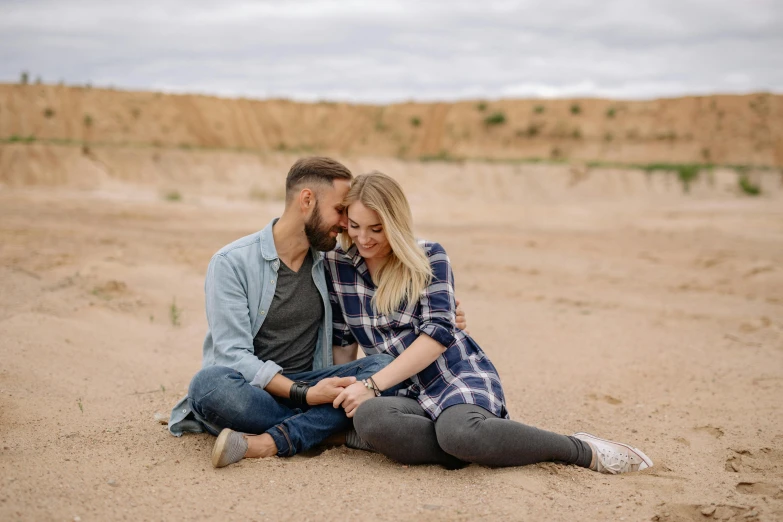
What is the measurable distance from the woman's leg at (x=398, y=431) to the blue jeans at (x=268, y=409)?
25 cm

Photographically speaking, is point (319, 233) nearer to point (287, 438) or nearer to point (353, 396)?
point (353, 396)

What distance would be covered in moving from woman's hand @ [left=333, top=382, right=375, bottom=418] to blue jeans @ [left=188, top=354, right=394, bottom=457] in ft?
0.50

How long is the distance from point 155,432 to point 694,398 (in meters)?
3.63

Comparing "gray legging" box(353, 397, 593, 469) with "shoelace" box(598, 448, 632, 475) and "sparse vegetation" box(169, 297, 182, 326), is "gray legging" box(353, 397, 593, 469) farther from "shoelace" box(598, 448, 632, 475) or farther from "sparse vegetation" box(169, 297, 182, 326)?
"sparse vegetation" box(169, 297, 182, 326)

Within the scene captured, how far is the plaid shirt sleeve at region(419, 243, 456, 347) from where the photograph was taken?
343 centimetres

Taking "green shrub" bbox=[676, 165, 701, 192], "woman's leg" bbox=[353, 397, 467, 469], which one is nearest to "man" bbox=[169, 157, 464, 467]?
"woman's leg" bbox=[353, 397, 467, 469]

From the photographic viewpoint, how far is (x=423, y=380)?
11.8 feet

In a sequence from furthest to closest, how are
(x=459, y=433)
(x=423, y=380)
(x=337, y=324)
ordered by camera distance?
(x=337, y=324) < (x=423, y=380) < (x=459, y=433)

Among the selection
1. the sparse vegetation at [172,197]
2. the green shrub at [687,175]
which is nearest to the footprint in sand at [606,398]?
the sparse vegetation at [172,197]

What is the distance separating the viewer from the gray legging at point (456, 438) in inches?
129

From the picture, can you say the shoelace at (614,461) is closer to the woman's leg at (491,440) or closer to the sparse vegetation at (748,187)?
the woman's leg at (491,440)

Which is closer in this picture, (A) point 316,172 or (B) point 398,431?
(B) point 398,431

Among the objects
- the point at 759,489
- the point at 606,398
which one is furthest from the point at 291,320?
the point at 606,398

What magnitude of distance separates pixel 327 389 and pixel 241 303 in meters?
0.61
